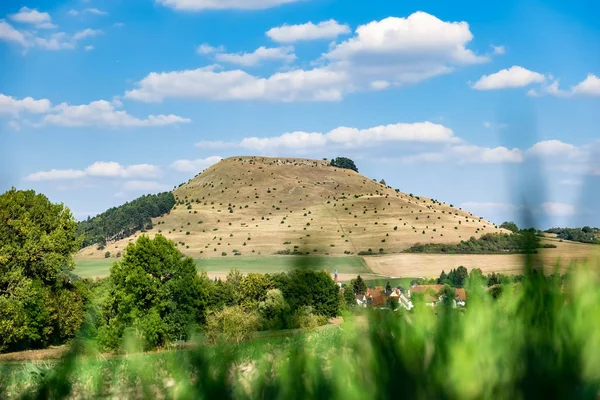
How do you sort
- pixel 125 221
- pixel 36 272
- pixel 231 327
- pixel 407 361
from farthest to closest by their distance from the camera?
pixel 125 221, pixel 36 272, pixel 231 327, pixel 407 361

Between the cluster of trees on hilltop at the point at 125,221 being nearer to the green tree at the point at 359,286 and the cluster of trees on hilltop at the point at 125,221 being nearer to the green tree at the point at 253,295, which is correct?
the green tree at the point at 253,295

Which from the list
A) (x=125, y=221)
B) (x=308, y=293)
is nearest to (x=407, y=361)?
(x=308, y=293)

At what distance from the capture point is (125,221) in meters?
146

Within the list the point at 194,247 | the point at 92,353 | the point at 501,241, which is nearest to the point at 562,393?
the point at 501,241

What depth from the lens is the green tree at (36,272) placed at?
42.8 m

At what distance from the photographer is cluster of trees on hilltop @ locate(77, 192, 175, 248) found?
411 feet

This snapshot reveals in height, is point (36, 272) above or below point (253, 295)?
below

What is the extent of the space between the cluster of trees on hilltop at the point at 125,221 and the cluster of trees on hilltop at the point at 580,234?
11461 cm

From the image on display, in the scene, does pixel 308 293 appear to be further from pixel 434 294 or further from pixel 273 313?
pixel 434 294

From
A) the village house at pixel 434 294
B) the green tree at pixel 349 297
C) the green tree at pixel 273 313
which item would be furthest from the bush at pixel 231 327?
the village house at pixel 434 294

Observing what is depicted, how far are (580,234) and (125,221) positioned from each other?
151 m

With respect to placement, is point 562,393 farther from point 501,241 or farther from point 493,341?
point 501,241

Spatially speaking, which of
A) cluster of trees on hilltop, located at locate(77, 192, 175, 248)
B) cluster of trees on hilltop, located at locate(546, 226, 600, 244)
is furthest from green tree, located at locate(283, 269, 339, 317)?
cluster of trees on hilltop, located at locate(77, 192, 175, 248)

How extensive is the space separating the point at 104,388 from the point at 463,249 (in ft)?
4.12
